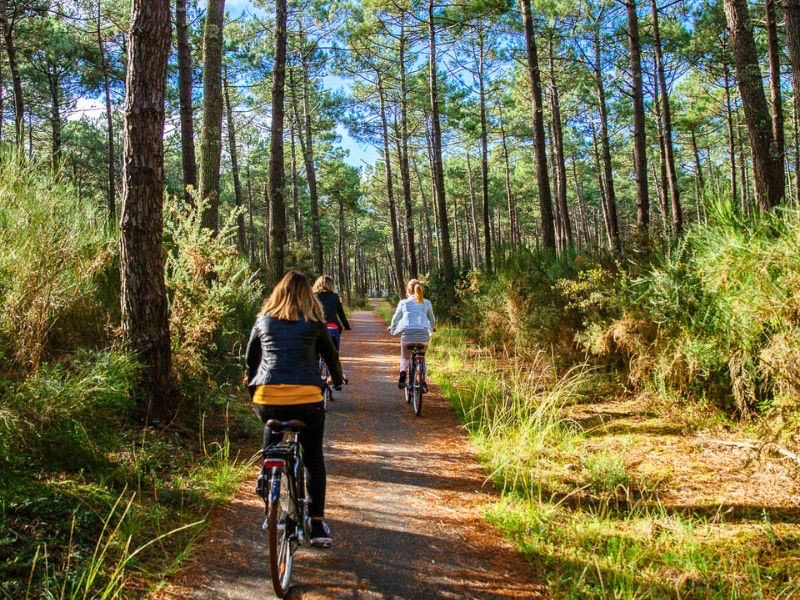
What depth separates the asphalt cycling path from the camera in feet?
10.9

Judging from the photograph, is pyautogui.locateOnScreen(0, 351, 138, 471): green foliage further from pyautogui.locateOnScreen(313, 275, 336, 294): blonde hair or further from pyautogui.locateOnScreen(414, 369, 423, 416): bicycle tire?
pyautogui.locateOnScreen(313, 275, 336, 294): blonde hair

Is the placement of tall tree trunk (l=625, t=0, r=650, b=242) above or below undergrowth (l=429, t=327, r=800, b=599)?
above

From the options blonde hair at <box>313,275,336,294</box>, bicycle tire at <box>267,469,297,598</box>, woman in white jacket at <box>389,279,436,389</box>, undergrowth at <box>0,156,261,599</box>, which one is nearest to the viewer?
bicycle tire at <box>267,469,297,598</box>

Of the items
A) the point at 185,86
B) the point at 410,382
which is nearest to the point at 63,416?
the point at 410,382

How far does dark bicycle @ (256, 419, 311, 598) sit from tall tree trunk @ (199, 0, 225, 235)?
295 inches

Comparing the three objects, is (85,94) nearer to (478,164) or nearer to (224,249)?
(224,249)

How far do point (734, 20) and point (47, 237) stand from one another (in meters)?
9.65

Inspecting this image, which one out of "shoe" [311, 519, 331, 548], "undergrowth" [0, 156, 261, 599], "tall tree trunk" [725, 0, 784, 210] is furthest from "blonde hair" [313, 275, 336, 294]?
"tall tree trunk" [725, 0, 784, 210]

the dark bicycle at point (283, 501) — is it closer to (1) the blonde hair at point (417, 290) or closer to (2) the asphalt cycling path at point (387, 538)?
(2) the asphalt cycling path at point (387, 538)

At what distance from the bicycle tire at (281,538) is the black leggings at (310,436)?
342mm

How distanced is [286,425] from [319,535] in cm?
85

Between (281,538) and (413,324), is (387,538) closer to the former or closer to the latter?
(281,538)

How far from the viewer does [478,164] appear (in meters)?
41.3

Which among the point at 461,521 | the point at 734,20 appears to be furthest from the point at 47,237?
the point at 734,20
